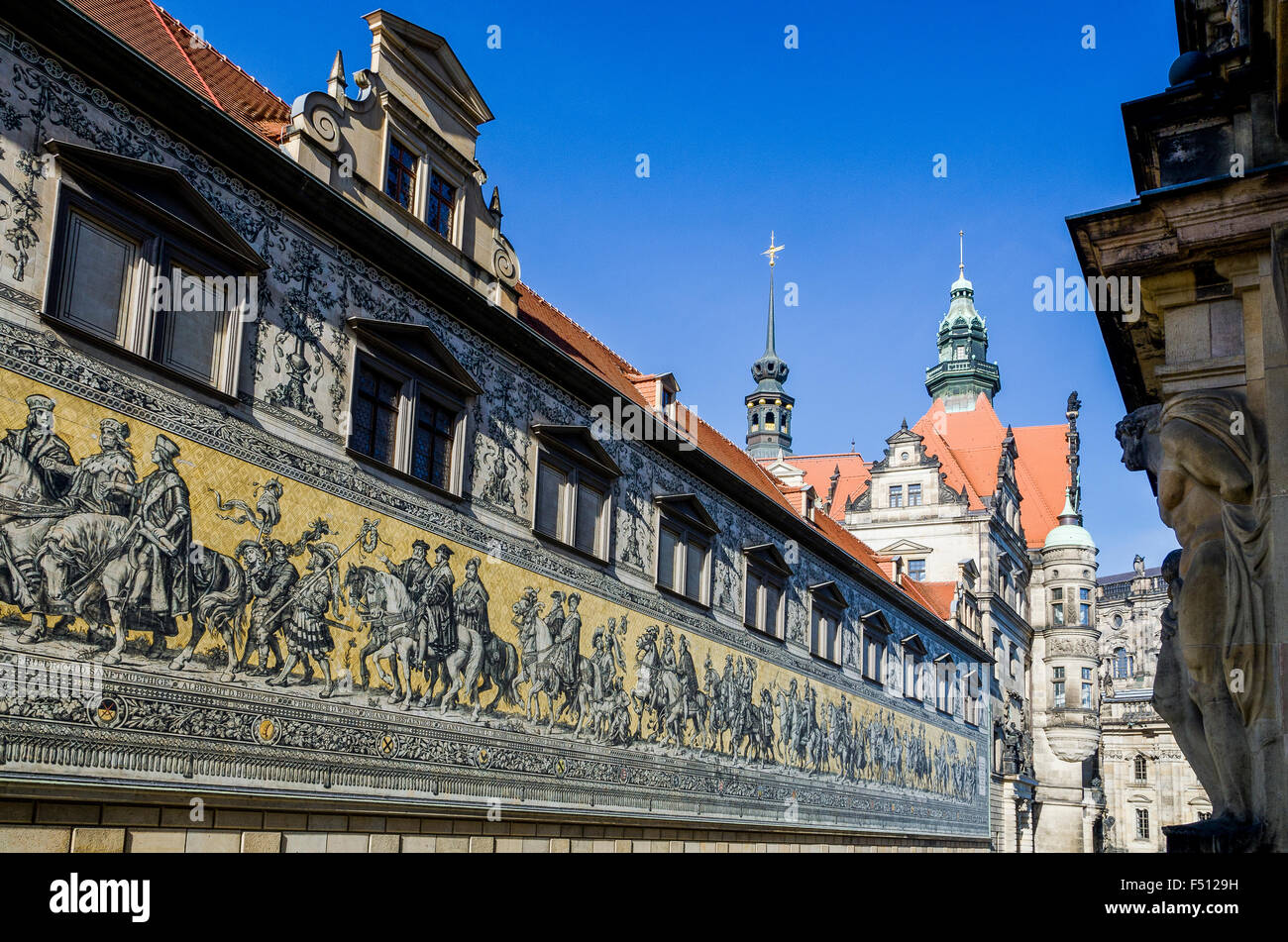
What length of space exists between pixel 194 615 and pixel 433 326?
4702mm

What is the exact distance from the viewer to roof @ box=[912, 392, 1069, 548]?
140 ft

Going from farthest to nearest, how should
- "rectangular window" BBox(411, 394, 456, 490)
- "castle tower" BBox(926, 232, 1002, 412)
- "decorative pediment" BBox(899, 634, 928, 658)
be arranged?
"castle tower" BBox(926, 232, 1002, 412), "decorative pediment" BBox(899, 634, 928, 658), "rectangular window" BBox(411, 394, 456, 490)

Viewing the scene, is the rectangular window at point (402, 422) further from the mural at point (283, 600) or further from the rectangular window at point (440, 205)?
the rectangular window at point (440, 205)

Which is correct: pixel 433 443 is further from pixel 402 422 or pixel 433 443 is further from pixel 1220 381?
pixel 1220 381

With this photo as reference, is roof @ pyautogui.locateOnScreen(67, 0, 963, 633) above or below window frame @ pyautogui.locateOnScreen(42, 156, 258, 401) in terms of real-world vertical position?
above

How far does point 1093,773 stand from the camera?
2005 inches

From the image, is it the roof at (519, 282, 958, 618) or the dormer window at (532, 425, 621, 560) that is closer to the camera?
A: the dormer window at (532, 425, 621, 560)

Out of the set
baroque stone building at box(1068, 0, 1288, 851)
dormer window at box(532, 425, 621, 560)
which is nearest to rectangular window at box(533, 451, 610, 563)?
dormer window at box(532, 425, 621, 560)

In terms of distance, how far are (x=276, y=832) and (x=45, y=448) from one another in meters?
3.71

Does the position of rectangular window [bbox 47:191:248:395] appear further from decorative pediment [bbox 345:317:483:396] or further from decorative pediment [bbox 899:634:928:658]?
decorative pediment [bbox 899:634:928:658]

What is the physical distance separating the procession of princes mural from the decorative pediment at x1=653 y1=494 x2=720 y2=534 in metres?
1.91

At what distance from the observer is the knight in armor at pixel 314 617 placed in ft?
32.8
